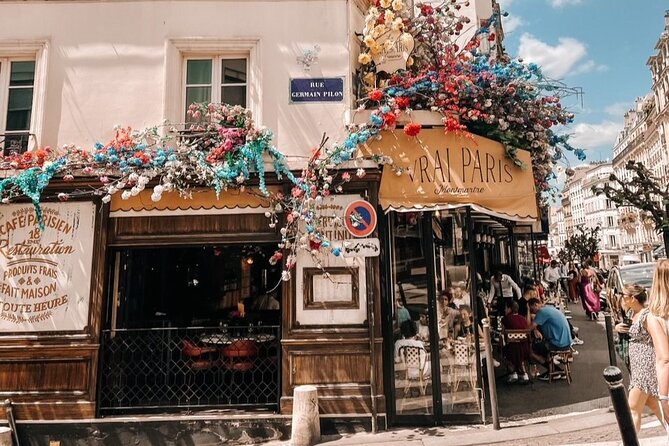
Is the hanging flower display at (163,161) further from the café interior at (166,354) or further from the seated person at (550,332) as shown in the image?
the seated person at (550,332)

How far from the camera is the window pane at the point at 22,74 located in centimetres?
762

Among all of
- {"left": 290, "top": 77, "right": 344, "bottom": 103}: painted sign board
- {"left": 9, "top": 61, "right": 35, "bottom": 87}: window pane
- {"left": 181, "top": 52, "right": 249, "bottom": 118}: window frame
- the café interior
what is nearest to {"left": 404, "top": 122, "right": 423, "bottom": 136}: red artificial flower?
{"left": 290, "top": 77, "right": 344, "bottom": 103}: painted sign board

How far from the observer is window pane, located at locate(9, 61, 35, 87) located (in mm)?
7621

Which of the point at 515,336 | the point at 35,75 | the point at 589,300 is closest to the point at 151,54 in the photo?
the point at 35,75

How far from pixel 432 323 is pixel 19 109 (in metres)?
7.71

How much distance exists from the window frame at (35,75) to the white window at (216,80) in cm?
231

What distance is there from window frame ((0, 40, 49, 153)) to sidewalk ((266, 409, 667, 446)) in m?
6.22

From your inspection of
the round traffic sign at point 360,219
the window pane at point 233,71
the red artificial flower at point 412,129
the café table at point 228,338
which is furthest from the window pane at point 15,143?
the red artificial flower at point 412,129

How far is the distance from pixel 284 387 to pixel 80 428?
3044 mm

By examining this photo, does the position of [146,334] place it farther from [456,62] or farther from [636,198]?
[636,198]

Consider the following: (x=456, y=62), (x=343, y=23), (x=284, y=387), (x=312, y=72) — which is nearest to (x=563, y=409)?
(x=284, y=387)

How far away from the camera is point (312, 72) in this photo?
741 centimetres

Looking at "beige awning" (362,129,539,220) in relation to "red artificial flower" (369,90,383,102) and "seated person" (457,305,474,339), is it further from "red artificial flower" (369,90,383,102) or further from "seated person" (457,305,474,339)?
"seated person" (457,305,474,339)

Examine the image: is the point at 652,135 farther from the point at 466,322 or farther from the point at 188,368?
the point at 188,368
